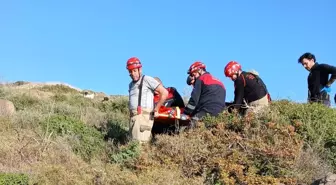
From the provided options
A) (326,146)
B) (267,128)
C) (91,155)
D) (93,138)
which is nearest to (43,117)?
(93,138)

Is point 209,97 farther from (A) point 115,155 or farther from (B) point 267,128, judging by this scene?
(A) point 115,155

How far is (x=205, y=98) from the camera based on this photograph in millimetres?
9430

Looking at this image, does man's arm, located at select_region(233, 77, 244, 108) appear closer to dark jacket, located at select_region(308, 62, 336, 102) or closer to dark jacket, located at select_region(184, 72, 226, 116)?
dark jacket, located at select_region(184, 72, 226, 116)

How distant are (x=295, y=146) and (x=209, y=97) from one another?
2.24 metres

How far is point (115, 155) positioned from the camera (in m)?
8.17

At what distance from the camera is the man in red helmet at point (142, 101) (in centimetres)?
928

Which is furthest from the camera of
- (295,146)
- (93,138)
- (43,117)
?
(43,117)

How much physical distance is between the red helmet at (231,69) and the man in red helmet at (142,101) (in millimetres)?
1184

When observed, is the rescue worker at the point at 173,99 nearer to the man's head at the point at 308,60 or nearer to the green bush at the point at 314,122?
the green bush at the point at 314,122

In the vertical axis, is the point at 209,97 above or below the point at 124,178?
above

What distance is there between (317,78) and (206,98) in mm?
2181

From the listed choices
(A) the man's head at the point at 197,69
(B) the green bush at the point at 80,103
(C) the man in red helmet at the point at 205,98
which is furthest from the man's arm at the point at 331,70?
(B) the green bush at the point at 80,103

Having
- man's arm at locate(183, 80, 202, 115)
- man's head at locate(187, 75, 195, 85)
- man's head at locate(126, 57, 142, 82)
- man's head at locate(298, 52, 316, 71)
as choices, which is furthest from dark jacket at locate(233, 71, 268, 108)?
man's head at locate(126, 57, 142, 82)

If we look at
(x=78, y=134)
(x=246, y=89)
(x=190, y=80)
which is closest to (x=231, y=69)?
(x=246, y=89)
